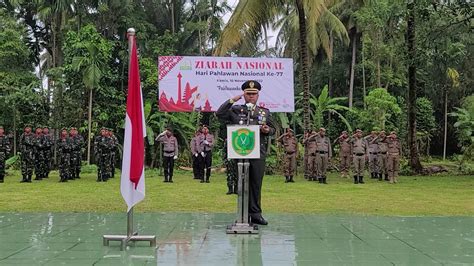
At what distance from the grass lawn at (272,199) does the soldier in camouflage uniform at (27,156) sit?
0.92 meters

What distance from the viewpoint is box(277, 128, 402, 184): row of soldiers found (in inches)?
573

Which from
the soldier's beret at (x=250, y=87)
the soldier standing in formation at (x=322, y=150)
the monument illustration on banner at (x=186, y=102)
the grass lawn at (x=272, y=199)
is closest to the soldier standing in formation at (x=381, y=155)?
the soldier standing in formation at (x=322, y=150)

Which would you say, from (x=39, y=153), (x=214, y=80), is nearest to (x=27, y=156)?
(x=39, y=153)

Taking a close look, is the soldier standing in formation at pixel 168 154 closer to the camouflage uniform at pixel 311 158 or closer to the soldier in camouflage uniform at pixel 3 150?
the camouflage uniform at pixel 311 158

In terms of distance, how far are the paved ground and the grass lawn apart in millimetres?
969

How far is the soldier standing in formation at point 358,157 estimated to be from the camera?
47.3 ft

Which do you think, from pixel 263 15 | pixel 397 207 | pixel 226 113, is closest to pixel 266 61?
pixel 263 15

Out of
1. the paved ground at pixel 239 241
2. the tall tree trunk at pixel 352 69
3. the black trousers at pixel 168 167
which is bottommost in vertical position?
the paved ground at pixel 239 241

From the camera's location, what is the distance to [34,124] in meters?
21.4

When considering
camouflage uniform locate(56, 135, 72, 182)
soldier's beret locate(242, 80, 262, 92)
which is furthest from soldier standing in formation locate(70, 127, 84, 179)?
soldier's beret locate(242, 80, 262, 92)

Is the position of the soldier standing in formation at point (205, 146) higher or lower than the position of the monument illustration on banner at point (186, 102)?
lower

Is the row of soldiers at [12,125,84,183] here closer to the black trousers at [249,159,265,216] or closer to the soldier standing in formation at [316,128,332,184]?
the soldier standing in formation at [316,128,332,184]

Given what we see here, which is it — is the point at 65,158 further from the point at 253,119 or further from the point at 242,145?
the point at 242,145

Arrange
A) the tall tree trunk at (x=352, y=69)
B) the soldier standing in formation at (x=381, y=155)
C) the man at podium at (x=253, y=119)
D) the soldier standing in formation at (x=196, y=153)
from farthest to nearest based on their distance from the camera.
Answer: the tall tree trunk at (x=352, y=69)
the soldier standing in formation at (x=381, y=155)
the soldier standing in formation at (x=196, y=153)
the man at podium at (x=253, y=119)
